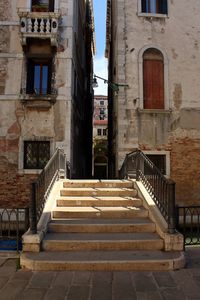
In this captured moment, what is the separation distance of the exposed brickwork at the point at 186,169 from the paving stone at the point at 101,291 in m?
9.14

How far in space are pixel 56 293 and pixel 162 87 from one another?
1107 centimetres

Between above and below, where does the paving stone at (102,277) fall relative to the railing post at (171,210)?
below

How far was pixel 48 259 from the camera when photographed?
5301mm

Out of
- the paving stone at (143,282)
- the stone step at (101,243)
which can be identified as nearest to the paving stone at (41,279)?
the stone step at (101,243)

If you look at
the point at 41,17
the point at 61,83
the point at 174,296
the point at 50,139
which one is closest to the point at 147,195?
the point at 174,296

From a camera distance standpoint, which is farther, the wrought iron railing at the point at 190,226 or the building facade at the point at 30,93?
the building facade at the point at 30,93

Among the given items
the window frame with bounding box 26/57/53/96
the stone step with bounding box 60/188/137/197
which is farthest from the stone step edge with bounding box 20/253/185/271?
the window frame with bounding box 26/57/53/96

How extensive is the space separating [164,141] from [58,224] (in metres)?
8.03

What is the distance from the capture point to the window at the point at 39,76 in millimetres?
13070

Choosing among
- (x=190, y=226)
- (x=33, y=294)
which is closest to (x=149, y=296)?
(x=33, y=294)

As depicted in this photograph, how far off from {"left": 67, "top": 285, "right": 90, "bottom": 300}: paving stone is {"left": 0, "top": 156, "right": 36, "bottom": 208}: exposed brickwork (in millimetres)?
8275

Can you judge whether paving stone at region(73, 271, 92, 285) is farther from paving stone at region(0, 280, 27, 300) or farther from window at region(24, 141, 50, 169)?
window at region(24, 141, 50, 169)

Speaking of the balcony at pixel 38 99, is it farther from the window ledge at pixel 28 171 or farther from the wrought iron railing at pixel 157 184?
the wrought iron railing at pixel 157 184

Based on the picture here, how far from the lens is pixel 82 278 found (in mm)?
4852
